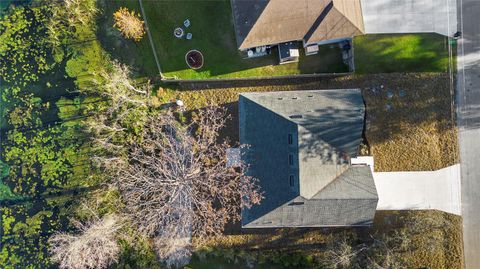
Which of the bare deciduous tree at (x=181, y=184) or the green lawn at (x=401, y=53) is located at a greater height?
the green lawn at (x=401, y=53)

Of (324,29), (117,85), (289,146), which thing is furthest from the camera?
(117,85)

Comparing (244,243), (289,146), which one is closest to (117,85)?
(289,146)

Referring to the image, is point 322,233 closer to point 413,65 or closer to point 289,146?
point 289,146

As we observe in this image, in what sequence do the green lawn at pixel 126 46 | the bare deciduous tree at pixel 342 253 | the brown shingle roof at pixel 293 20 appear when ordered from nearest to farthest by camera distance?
the brown shingle roof at pixel 293 20 < the bare deciduous tree at pixel 342 253 < the green lawn at pixel 126 46

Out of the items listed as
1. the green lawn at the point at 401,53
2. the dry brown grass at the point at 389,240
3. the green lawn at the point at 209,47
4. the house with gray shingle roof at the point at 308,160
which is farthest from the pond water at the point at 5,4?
the green lawn at the point at 401,53

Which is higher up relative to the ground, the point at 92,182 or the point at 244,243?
the point at 92,182

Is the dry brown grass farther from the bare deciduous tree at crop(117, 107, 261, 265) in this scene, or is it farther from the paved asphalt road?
the bare deciduous tree at crop(117, 107, 261, 265)

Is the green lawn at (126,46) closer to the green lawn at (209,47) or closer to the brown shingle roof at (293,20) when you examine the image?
the green lawn at (209,47)
